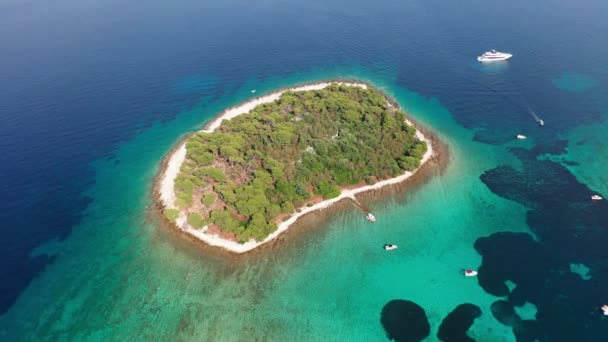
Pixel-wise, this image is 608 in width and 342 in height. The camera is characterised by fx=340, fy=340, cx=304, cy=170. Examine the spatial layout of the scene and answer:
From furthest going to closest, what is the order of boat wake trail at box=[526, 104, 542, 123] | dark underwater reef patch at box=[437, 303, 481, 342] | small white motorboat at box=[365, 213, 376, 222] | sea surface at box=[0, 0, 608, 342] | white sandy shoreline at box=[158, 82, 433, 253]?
boat wake trail at box=[526, 104, 542, 123], small white motorboat at box=[365, 213, 376, 222], white sandy shoreline at box=[158, 82, 433, 253], sea surface at box=[0, 0, 608, 342], dark underwater reef patch at box=[437, 303, 481, 342]

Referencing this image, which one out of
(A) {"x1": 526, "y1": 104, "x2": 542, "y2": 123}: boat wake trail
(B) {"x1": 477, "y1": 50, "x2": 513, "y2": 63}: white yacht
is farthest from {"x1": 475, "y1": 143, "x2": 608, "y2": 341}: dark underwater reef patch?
(B) {"x1": 477, "y1": 50, "x2": 513, "y2": 63}: white yacht

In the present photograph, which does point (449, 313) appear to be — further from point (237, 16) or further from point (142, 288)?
point (237, 16)

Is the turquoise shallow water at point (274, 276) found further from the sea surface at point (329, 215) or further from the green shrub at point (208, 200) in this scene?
the green shrub at point (208, 200)

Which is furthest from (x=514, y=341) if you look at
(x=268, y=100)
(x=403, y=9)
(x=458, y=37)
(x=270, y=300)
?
(x=403, y=9)

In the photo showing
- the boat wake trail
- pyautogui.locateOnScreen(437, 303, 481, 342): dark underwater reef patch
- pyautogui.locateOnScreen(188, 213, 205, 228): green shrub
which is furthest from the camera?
the boat wake trail

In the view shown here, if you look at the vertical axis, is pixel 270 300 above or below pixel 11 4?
below

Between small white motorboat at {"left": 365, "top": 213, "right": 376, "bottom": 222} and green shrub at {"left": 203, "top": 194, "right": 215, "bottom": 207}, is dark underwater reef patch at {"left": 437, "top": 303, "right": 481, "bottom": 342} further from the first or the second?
green shrub at {"left": 203, "top": 194, "right": 215, "bottom": 207}

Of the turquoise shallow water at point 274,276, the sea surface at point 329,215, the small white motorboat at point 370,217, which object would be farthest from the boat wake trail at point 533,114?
the small white motorboat at point 370,217
